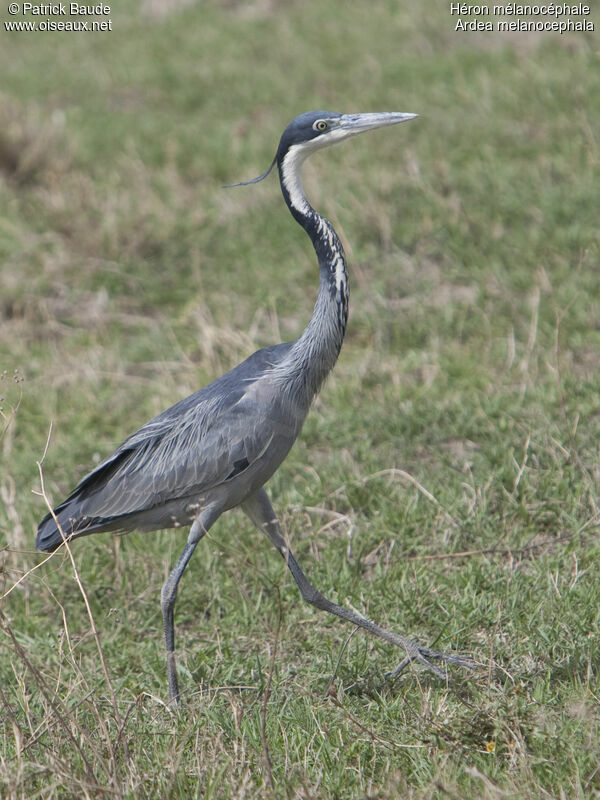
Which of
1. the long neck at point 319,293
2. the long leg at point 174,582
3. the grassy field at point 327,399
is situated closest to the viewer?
the grassy field at point 327,399

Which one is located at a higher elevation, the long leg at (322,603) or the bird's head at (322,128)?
the bird's head at (322,128)

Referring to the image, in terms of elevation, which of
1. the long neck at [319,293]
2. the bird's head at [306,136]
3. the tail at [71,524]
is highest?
the bird's head at [306,136]

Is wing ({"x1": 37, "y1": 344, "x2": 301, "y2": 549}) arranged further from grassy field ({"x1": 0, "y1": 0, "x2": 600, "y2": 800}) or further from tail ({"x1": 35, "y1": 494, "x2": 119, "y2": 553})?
grassy field ({"x1": 0, "y1": 0, "x2": 600, "y2": 800})

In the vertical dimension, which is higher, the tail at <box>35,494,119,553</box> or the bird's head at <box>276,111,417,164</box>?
the bird's head at <box>276,111,417,164</box>

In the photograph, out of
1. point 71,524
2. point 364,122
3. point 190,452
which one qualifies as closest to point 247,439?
point 190,452

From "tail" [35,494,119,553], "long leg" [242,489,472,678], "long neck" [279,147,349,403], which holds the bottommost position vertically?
"long leg" [242,489,472,678]

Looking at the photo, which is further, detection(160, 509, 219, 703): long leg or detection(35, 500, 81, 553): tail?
detection(35, 500, 81, 553): tail

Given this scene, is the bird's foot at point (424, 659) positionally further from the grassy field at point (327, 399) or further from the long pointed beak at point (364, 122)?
the long pointed beak at point (364, 122)


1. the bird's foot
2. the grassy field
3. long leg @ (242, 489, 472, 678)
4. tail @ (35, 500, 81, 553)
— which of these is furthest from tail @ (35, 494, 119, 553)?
the bird's foot

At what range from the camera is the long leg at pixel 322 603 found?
3.83 m

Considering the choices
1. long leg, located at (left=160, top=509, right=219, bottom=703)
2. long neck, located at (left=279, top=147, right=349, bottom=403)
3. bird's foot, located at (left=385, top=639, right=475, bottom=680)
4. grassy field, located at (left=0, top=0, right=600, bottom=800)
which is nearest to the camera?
grassy field, located at (left=0, top=0, right=600, bottom=800)

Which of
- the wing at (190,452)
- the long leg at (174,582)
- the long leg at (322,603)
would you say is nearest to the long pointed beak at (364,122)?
the wing at (190,452)

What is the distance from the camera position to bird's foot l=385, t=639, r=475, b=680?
3.78 metres

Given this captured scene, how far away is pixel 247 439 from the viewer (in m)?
4.08
